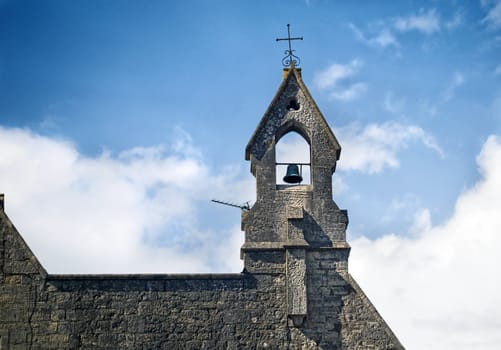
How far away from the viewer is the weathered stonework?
23.5 metres

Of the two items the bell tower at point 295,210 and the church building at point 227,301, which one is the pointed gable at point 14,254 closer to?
the church building at point 227,301

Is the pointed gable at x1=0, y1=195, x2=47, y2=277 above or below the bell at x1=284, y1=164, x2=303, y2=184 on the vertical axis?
below

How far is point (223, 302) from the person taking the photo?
23984 millimetres

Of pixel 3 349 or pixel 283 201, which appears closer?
pixel 3 349

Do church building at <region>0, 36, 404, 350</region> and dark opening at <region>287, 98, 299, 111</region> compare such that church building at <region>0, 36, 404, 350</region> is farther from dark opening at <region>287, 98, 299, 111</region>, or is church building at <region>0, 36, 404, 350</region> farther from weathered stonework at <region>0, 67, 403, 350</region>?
dark opening at <region>287, 98, 299, 111</region>

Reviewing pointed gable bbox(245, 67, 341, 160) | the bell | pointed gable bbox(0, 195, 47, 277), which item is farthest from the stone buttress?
pointed gable bbox(0, 195, 47, 277)

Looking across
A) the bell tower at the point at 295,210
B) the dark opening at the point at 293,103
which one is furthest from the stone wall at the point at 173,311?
the dark opening at the point at 293,103

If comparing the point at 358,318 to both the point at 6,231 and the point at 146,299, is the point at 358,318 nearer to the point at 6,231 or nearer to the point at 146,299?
the point at 146,299

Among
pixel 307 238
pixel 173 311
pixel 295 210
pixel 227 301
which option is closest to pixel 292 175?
pixel 295 210

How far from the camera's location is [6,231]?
79.4ft

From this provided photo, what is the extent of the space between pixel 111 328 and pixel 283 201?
542 centimetres

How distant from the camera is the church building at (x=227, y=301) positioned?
2355 cm

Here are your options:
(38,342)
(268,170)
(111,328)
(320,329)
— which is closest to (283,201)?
(268,170)

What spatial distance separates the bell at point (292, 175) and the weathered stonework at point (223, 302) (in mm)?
1210
